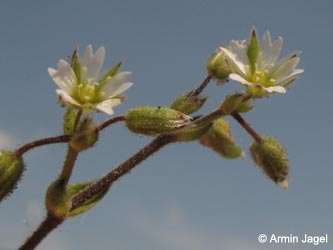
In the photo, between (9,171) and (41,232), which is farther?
(9,171)

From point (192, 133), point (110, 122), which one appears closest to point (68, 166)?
point (110, 122)

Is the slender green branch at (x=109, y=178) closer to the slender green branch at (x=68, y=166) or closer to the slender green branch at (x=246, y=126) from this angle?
the slender green branch at (x=68, y=166)

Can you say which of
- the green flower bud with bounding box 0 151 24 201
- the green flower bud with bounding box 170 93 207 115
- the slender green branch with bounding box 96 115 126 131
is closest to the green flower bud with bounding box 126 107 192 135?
the slender green branch with bounding box 96 115 126 131

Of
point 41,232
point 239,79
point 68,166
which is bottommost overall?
point 41,232

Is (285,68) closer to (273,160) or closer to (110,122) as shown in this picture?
(273,160)

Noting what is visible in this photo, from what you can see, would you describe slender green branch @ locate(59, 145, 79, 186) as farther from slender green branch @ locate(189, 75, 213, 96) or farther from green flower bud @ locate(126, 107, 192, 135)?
slender green branch @ locate(189, 75, 213, 96)

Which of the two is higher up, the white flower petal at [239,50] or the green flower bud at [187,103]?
the white flower petal at [239,50]

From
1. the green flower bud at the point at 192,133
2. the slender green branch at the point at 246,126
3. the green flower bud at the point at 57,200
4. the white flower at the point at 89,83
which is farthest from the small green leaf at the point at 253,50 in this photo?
the green flower bud at the point at 57,200
